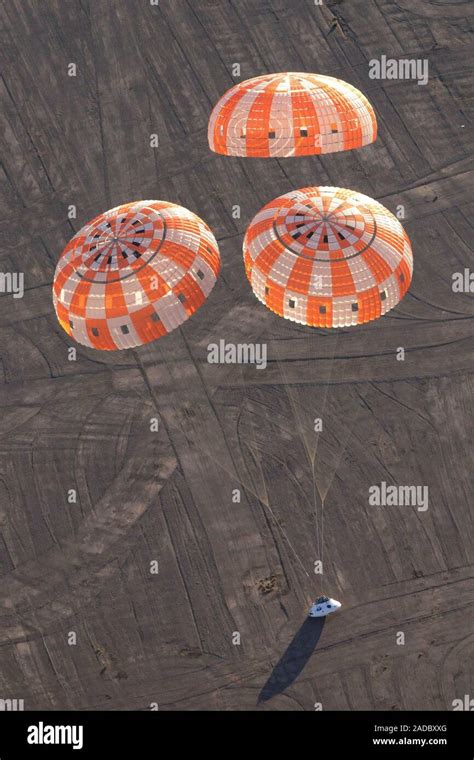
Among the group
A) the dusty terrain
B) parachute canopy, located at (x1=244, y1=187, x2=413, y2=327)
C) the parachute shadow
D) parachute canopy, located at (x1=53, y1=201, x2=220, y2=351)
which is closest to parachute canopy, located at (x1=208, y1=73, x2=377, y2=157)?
parachute canopy, located at (x1=244, y1=187, x2=413, y2=327)

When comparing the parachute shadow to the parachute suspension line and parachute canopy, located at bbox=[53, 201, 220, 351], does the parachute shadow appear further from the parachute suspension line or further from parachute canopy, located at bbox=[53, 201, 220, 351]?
parachute canopy, located at bbox=[53, 201, 220, 351]

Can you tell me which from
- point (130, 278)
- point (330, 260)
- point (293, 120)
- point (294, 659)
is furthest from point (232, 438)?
point (293, 120)

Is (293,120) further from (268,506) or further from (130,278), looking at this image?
(268,506)
